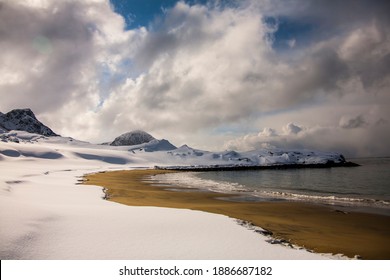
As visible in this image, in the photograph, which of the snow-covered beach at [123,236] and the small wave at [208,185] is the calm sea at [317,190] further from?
the snow-covered beach at [123,236]

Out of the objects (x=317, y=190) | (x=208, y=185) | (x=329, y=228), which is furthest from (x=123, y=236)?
(x=208, y=185)

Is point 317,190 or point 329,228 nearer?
point 329,228

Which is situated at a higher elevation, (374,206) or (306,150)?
(306,150)

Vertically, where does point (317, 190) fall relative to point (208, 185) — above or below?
above

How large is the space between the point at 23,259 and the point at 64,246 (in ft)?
4.23

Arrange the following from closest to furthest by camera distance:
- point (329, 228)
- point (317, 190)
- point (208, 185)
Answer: point (329, 228) → point (317, 190) → point (208, 185)

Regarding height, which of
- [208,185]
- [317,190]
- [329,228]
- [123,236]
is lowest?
[208,185]

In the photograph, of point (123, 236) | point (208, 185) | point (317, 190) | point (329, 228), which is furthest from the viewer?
point (208, 185)

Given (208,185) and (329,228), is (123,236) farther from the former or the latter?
(208,185)

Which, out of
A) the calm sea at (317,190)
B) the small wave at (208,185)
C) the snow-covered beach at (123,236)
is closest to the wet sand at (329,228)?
the snow-covered beach at (123,236)

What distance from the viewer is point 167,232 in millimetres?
11664

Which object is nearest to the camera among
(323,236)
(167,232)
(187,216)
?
(167,232)

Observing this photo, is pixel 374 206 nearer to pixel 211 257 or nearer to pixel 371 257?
pixel 371 257
